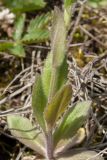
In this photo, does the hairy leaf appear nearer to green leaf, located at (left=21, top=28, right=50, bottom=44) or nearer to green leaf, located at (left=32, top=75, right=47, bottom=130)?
green leaf, located at (left=32, top=75, right=47, bottom=130)

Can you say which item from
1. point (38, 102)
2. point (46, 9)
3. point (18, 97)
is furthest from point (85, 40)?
point (38, 102)

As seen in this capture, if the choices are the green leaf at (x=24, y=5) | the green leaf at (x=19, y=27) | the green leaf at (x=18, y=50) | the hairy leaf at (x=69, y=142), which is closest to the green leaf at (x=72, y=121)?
the hairy leaf at (x=69, y=142)

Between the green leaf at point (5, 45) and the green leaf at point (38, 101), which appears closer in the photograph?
the green leaf at point (38, 101)

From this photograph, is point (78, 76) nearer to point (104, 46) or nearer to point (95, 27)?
point (104, 46)

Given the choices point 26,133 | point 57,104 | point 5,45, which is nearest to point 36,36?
point 5,45

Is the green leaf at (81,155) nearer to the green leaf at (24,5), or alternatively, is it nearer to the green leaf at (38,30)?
the green leaf at (38,30)

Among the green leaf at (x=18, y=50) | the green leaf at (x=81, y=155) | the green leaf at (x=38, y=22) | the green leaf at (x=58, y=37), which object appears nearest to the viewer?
the green leaf at (x=58, y=37)

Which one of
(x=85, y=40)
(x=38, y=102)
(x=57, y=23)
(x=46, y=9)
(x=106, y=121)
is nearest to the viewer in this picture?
(x=57, y=23)
